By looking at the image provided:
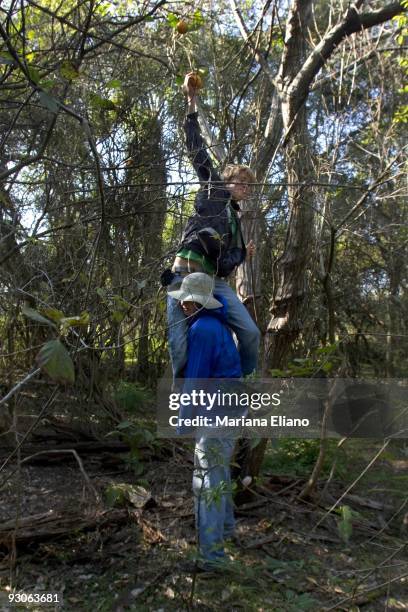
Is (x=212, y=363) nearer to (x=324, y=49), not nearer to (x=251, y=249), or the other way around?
(x=251, y=249)

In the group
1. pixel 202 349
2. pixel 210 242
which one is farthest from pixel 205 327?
pixel 210 242

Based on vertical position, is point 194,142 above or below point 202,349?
above

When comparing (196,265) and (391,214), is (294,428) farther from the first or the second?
(391,214)

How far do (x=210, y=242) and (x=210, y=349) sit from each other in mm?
564

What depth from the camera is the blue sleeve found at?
2906 mm

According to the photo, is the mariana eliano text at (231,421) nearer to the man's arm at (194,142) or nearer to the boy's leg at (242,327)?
Result: the boy's leg at (242,327)

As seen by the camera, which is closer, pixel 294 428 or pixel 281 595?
pixel 281 595

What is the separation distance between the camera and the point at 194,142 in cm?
305

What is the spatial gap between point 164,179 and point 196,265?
3.67 feet

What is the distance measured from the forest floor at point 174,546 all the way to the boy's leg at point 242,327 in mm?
802

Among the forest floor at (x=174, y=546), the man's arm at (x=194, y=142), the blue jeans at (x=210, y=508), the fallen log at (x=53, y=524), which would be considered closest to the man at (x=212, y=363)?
the blue jeans at (x=210, y=508)

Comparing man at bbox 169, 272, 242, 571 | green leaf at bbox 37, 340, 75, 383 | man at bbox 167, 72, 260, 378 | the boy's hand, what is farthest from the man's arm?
green leaf at bbox 37, 340, 75, 383

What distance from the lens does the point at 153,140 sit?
14.9 feet

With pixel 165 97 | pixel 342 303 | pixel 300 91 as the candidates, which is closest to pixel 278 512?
pixel 300 91
